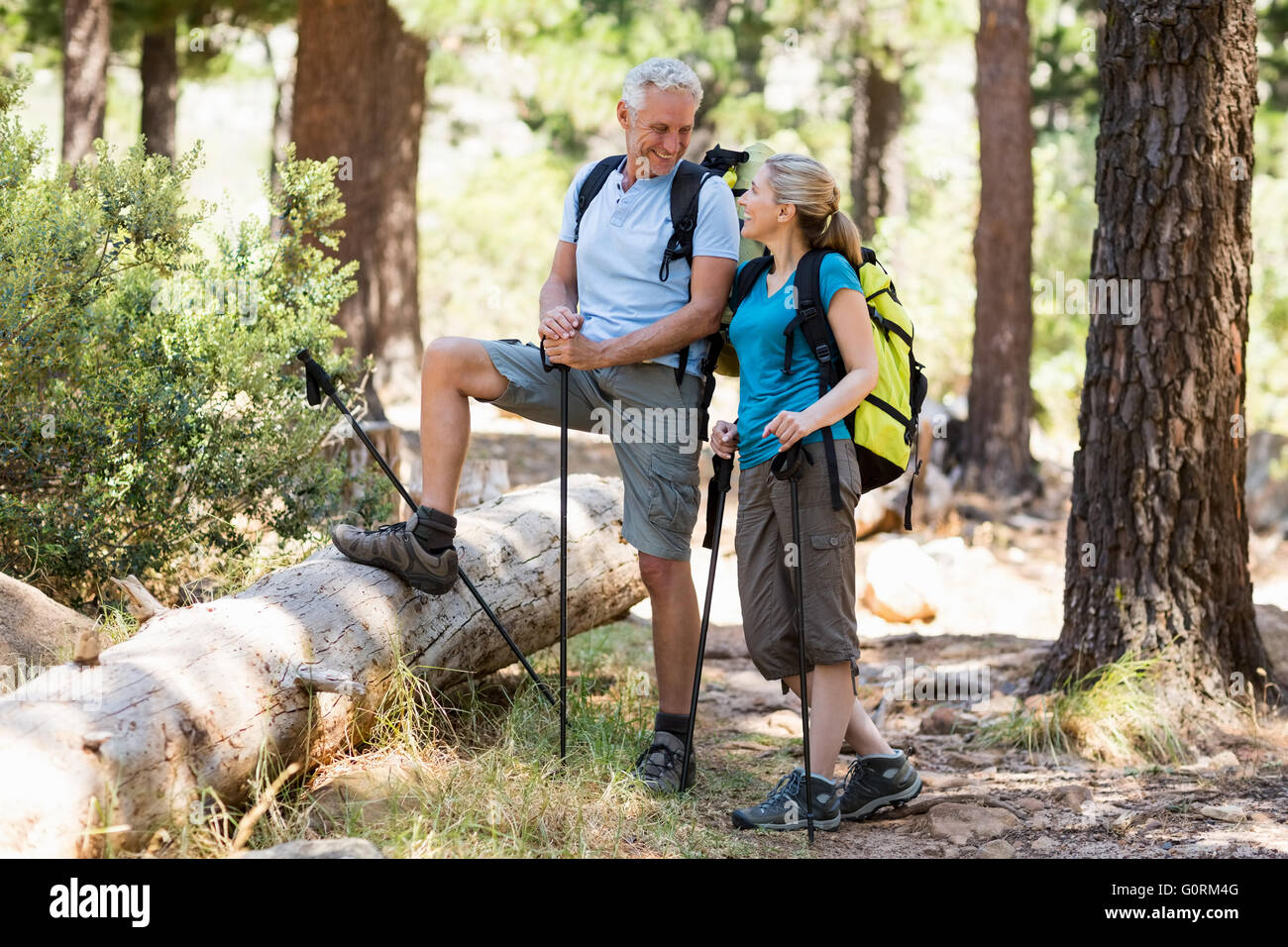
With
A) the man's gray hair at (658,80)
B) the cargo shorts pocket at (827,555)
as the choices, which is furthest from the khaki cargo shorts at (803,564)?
the man's gray hair at (658,80)

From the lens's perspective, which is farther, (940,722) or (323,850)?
(940,722)

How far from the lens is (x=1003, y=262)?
1023cm

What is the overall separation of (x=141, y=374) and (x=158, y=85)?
1098 centimetres

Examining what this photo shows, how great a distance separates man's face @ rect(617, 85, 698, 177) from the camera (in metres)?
3.93

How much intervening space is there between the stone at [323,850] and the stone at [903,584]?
486 centimetres

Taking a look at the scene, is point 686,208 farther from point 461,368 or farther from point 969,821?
point 969,821

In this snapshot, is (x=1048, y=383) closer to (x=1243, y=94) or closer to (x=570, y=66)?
(x=570, y=66)

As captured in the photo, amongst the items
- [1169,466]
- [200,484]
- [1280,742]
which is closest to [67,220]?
[200,484]

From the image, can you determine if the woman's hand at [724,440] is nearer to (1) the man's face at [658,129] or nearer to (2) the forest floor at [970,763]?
(1) the man's face at [658,129]

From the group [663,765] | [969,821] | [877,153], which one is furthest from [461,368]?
[877,153]

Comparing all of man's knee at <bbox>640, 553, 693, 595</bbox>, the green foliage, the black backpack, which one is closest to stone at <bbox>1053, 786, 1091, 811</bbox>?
man's knee at <bbox>640, 553, 693, 595</bbox>

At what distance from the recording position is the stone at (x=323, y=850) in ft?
9.57
